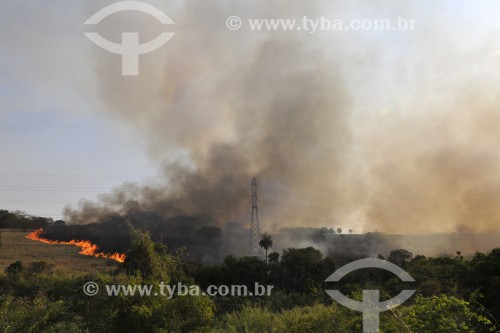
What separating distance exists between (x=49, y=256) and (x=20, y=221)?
1661 inches

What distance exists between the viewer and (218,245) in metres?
110

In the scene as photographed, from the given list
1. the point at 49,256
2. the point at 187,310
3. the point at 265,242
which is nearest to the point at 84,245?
the point at 49,256

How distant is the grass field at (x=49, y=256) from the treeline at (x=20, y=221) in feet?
42.9

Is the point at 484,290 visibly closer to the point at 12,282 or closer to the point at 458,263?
the point at 458,263

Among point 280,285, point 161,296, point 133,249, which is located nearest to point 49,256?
point 280,285

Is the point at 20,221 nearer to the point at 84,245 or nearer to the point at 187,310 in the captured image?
the point at 84,245

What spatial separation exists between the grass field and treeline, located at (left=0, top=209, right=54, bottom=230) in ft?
42.9

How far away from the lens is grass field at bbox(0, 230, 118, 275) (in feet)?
227

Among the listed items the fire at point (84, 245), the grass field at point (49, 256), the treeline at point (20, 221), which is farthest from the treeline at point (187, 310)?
the treeline at point (20, 221)

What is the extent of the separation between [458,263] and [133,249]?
110 feet

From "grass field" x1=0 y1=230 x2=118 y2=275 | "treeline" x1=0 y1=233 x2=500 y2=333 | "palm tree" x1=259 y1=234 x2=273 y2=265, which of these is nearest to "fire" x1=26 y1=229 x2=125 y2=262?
"grass field" x1=0 y1=230 x2=118 y2=275

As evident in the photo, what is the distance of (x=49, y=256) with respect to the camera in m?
79.3

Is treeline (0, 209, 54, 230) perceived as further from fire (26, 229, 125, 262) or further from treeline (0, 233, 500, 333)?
treeline (0, 233, 500, 333)

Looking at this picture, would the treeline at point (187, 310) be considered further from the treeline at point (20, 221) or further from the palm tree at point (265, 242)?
the treeline at point (20, 221)
